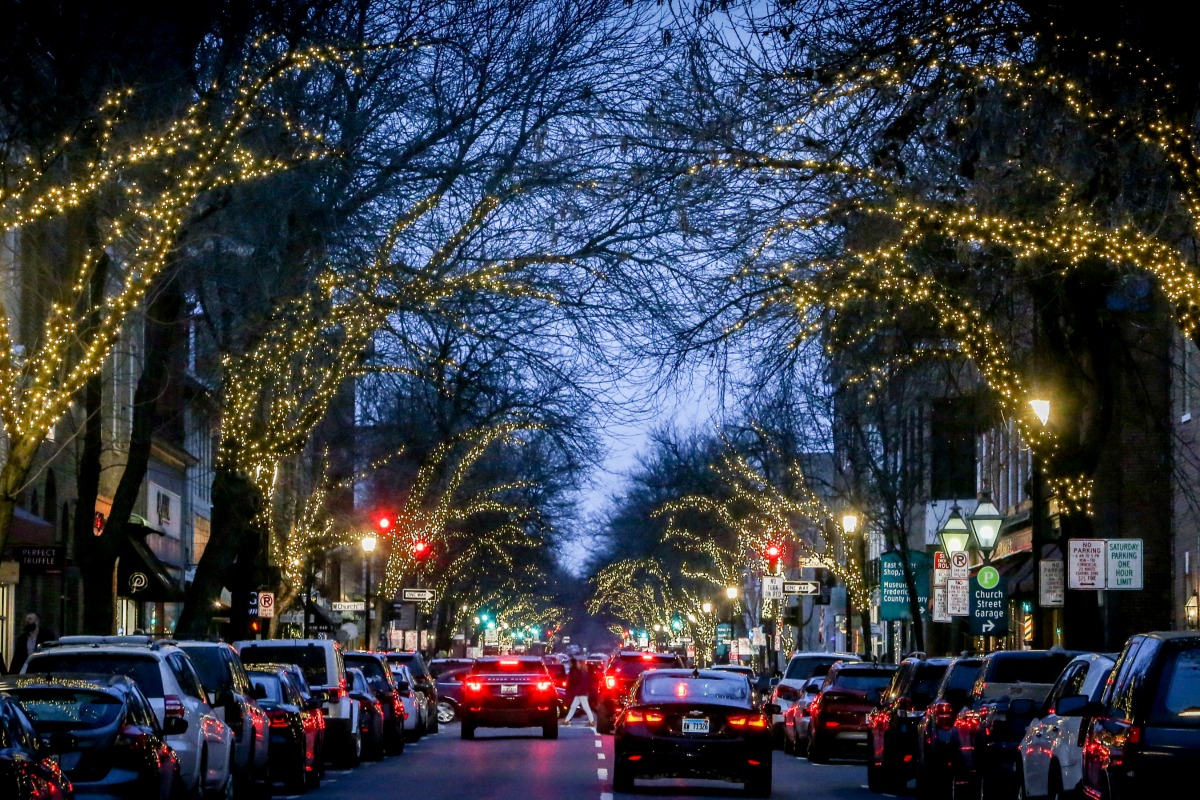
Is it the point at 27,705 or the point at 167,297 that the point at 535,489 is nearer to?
the point at 167,297

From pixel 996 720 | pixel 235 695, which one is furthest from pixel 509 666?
pixel 996 720

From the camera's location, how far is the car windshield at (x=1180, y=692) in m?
12.0

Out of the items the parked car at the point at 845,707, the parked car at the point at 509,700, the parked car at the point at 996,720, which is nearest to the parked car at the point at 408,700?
the parked car at the point at 509,700

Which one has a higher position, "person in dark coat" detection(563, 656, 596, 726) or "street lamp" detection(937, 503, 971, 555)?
"street lamp" detection(937, 503, 971, 555)

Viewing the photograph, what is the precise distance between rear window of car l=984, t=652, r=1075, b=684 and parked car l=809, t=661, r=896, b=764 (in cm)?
1065

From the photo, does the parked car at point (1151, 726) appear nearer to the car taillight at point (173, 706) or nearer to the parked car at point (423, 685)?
the car taillight at point (173, 706)

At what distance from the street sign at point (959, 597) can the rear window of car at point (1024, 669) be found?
1434 cm

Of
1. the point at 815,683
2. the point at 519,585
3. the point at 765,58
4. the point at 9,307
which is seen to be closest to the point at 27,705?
the point at 765,58

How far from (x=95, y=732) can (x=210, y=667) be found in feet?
20.7

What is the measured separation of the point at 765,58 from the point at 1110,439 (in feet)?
109

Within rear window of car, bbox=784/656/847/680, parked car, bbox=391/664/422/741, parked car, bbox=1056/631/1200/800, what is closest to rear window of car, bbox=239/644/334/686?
parked car, bbox=391/664/422/741

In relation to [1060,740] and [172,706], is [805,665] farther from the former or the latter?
[1060,740]

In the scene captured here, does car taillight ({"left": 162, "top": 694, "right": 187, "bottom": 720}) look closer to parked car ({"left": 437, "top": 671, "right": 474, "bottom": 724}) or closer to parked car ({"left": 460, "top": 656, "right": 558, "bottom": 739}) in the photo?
parked car ({"left": 460, "top": 656, "right": 558, "bottom": 739})

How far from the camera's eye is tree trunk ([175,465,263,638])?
115ft
